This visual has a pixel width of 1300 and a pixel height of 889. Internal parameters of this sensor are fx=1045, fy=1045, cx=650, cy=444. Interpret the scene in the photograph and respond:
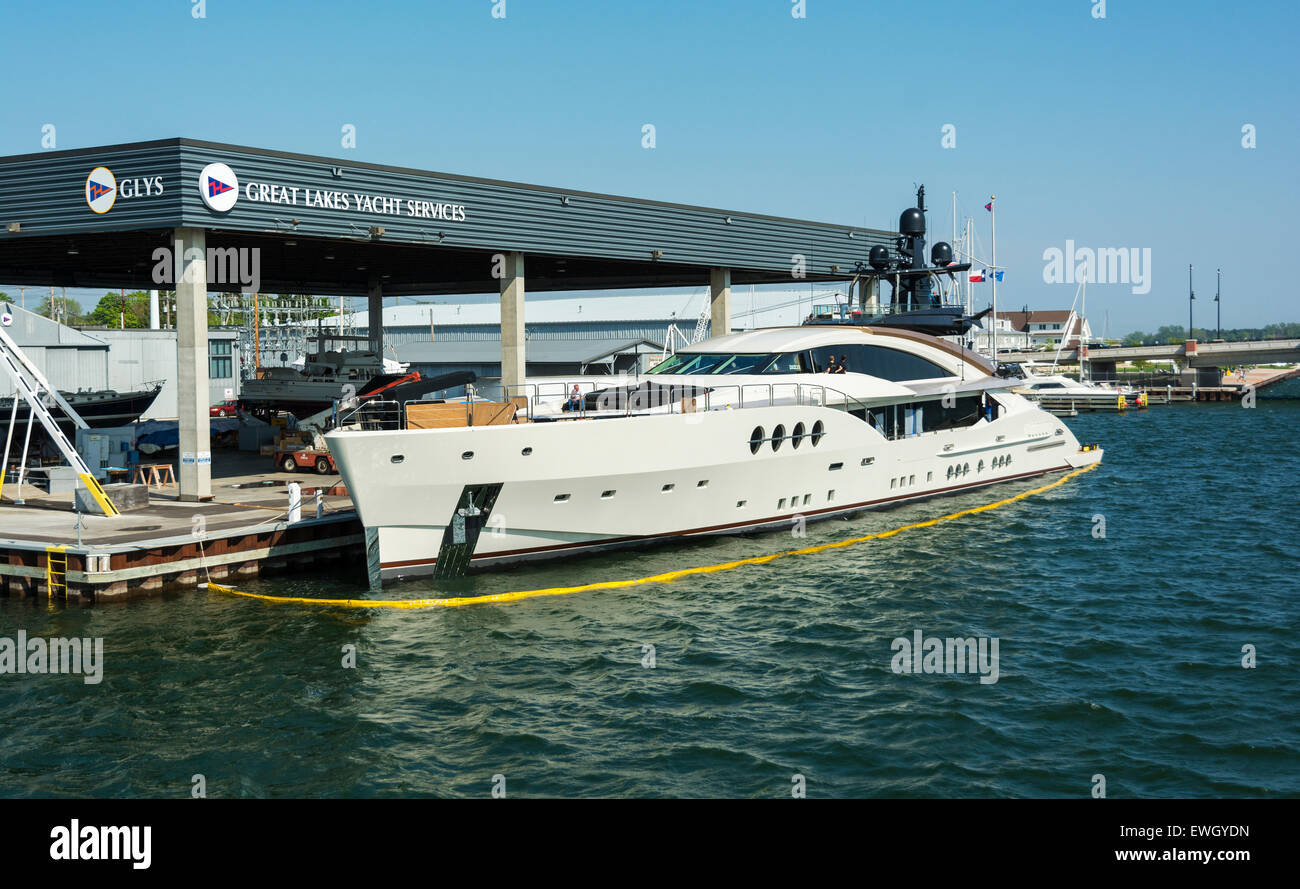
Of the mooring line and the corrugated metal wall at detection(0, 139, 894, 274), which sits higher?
the corrugated metal wall at detection(0, 139, 894, 274)

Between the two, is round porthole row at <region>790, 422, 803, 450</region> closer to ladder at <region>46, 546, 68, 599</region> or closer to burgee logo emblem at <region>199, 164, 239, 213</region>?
burgee logo emblem at <region>199, 164, 239, 213</region>

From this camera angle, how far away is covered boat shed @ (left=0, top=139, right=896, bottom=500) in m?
22.7

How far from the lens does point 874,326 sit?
1190 inches

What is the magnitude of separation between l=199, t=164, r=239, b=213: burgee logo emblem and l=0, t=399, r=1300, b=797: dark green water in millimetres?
8522

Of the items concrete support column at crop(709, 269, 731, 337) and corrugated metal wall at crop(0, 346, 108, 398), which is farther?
corrugated metal wall at crop(0, 346, 108, 398)

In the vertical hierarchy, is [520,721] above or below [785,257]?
below

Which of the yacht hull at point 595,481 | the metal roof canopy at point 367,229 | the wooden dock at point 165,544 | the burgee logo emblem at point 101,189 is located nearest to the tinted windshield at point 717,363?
the yacht hull at point 595,481

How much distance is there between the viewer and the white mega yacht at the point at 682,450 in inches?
731

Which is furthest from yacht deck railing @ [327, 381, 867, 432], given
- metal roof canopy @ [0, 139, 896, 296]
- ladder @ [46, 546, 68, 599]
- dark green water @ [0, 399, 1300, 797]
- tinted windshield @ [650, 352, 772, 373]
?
metal roof canopy @ [0, 139, 896, 296]

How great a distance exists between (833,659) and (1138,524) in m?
14.0
